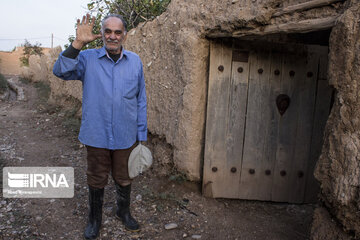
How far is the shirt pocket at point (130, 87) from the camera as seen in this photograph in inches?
94.5

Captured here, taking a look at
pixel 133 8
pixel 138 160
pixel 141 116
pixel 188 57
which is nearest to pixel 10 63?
pixel 133 8

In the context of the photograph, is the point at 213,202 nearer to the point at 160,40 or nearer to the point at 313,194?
the point at 313,194

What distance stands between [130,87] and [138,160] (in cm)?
63

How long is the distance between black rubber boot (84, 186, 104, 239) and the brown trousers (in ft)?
0.25

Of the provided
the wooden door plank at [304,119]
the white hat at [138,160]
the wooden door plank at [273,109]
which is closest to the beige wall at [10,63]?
the white hat at [138,160]

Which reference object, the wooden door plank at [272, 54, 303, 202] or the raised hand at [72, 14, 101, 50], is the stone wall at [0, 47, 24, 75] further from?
the wooden door plank at [272, 54, 303, 202]

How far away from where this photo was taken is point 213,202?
332 centimetres

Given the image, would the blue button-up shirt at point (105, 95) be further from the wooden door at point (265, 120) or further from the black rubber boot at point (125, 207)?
the wooden door at point (265, 120)

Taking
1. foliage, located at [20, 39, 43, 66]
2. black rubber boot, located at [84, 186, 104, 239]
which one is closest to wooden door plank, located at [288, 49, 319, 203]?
black rubber boot, located at [84, 186, 104, 239]

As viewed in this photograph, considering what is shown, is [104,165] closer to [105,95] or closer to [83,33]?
[105,95]

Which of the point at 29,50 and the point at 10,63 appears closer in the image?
the point at 29,50

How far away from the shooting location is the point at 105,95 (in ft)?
7.68

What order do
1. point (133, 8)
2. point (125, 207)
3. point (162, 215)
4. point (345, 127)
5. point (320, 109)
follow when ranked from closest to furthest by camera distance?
point (345, 127)
point (125, 207)
point (162, 215)
point (320, 109)
point (133, 8)

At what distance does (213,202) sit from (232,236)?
1.85 feet
